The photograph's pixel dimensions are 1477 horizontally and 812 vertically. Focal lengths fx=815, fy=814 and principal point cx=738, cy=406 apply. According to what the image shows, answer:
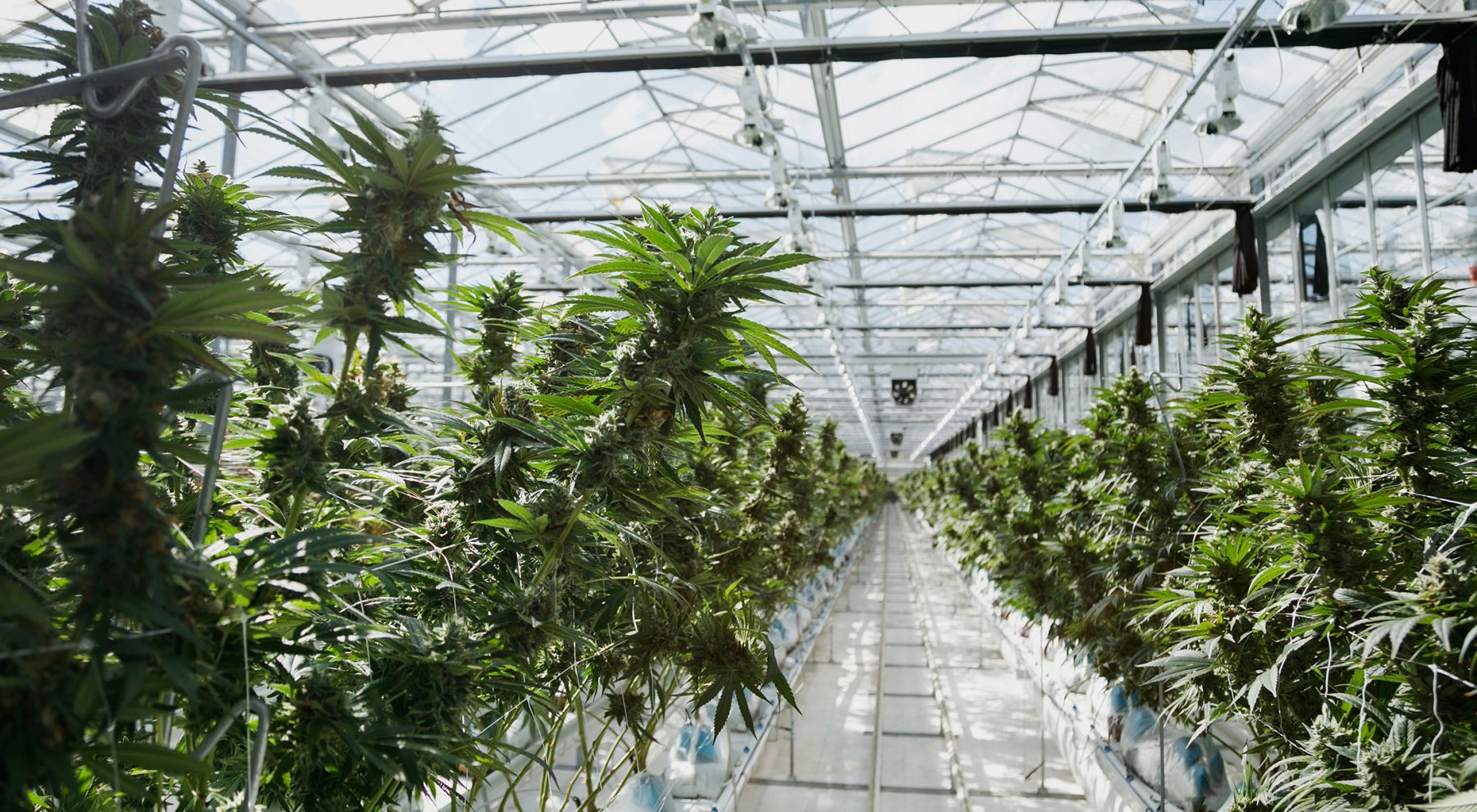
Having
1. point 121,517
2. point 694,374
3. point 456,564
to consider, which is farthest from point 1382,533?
point 121,517

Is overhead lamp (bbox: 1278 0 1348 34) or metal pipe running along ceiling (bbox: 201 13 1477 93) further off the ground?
metal pipe running along ceiling (bbox: 201 13 1477 93)

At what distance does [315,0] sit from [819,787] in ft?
19.7

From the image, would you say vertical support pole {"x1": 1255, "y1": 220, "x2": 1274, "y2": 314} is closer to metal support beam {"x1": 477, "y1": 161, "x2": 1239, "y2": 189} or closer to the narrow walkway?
metal support beam {"x1": 477, "y1": 161, "x2": 1239, "y2": 189}

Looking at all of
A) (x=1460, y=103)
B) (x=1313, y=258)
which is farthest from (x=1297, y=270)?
(x=1460, y=103)

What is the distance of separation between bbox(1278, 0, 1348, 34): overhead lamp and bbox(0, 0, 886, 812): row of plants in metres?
3.36

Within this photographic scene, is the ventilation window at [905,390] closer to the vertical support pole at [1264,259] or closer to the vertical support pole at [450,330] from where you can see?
the vertical support pole at [1264,259]

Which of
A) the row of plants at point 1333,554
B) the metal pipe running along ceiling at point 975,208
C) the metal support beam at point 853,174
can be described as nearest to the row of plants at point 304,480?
the row of plants at point 1333,554

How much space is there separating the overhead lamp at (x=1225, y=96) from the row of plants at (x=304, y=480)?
401cm

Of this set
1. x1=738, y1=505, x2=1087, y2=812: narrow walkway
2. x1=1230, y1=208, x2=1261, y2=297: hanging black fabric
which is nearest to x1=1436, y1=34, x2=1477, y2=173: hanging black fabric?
x1=1230, y1=208, x2=1261, y2=297: hanging black fabric

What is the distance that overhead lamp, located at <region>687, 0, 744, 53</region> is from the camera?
3.79 meters

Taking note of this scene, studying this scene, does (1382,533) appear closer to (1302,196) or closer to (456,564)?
(456,564)

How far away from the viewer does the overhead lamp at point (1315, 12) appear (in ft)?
11.1

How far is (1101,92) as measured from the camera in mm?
7125

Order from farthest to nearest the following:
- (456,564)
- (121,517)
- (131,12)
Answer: (456,564)
(131,12)
(121,517)
